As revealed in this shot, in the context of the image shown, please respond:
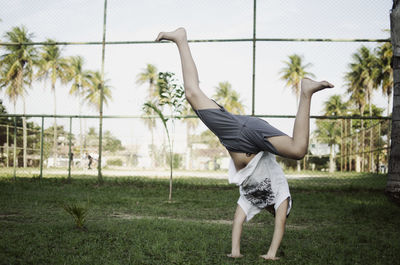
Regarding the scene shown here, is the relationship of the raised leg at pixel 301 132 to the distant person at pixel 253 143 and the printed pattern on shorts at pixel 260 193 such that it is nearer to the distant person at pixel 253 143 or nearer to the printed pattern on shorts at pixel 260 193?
the distant person at pixel 253 143

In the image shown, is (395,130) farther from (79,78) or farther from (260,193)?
(79,78)

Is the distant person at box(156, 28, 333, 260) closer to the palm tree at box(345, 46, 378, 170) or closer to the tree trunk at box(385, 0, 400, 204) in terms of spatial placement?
the tree trunk at box(385, 0, 400, 204)

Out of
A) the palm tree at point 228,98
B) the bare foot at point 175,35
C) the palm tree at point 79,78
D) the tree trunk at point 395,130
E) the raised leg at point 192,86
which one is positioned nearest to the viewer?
the raised leg at point 192,86

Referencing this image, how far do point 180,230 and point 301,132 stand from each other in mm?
2114

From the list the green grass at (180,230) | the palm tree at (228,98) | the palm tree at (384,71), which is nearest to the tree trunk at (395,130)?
the green grass at (180,230)

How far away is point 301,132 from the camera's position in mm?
2420

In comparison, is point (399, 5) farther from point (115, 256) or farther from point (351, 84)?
point (351, 84)

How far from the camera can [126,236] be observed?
360 cm

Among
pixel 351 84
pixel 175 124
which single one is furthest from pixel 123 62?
pixel 351 84

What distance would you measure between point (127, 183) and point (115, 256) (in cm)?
671

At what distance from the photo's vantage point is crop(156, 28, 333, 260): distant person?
2486mm

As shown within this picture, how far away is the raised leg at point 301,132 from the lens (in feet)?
7.92

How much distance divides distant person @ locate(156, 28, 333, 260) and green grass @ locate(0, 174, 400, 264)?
0.40m

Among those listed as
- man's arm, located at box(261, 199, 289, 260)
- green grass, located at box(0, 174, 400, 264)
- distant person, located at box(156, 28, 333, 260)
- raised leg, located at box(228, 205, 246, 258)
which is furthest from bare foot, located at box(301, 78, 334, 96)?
green grass, located at box(0, 174, 400, 264)
